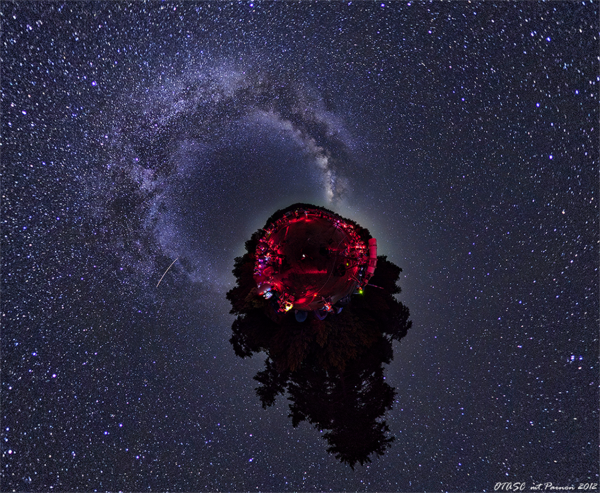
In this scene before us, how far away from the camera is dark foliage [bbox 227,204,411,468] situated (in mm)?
5535

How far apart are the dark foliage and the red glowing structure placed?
2.59ft

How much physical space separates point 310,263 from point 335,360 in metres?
2.04

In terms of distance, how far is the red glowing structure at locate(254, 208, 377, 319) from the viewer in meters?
4.48

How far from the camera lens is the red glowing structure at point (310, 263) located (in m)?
4.48

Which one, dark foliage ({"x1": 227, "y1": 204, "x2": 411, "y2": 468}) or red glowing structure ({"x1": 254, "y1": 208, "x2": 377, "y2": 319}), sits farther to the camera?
dark foliage ({"x1": 227, "y1": 204, "x2": 411, "y2": 468})

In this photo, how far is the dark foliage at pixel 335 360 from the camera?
5.54m

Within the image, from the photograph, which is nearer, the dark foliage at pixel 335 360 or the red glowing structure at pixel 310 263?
the red glowing structure at pixel 310 263

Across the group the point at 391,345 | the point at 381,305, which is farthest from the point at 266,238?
the point at 391,345

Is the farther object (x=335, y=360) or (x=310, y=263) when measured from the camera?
(x=335, y=360)

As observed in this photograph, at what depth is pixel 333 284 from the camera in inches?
183

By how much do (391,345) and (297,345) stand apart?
2.25 m

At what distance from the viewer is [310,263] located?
4465 millimetres

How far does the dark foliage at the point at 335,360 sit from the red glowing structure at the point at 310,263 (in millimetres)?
790

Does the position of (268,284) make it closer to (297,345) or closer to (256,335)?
(297,345)
